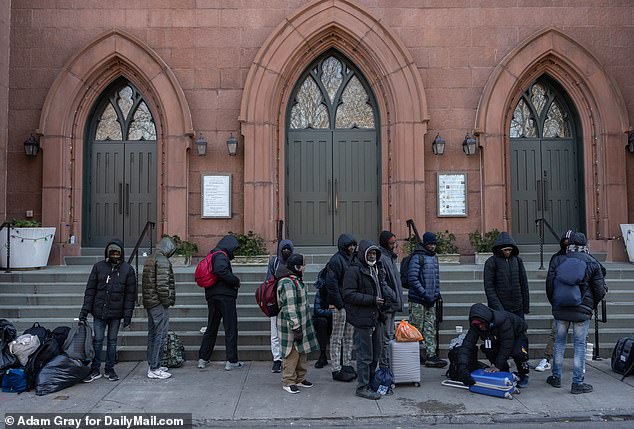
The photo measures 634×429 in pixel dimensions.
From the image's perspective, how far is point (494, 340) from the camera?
662cm

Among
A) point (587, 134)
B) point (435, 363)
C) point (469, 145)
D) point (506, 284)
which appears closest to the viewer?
point (506, 284)

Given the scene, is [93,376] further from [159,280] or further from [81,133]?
[81,133]

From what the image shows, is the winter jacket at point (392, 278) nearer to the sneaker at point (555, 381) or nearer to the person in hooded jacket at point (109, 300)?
the sneaker at point (555, 381)

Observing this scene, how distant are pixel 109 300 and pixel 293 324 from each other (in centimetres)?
251

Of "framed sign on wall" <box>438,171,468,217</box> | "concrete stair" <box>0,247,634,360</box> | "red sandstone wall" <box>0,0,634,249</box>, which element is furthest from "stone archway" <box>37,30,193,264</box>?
"framed sign on wall" <box>438,171,468,217</box>

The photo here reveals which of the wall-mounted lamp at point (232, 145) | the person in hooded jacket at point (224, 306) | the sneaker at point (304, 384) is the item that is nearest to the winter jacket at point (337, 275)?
the sneaker at point (304, 384)

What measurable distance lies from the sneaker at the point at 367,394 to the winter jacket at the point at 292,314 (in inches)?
29.9

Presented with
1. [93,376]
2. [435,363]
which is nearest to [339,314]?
[435,363]

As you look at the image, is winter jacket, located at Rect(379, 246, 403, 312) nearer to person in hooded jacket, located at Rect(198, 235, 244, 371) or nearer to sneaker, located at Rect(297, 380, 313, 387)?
sneaker, located at Rect(297, 380, 313, 387)

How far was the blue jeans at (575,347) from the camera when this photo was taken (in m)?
6.64

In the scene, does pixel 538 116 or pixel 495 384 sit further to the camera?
pixel 538 116

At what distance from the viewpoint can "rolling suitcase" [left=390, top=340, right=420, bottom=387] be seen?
6.89m

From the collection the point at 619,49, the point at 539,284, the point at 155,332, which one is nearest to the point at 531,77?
the point at 619,49

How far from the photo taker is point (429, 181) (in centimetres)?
1238
